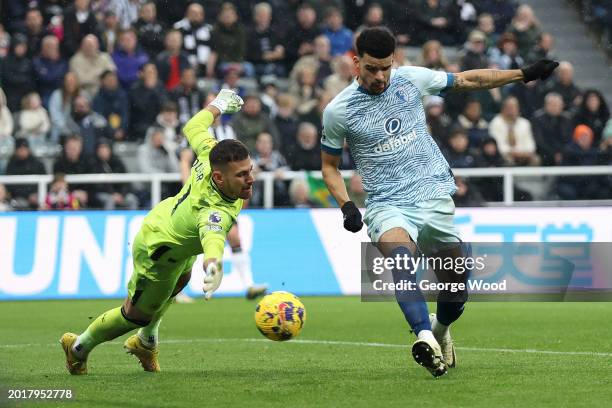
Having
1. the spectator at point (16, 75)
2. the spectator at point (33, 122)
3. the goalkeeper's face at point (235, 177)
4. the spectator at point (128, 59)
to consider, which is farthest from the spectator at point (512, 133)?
the goalkeeper's face at point (235, 177)

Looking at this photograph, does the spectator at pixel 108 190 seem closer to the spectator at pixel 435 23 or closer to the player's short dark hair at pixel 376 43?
the spectator at pixel 435 23

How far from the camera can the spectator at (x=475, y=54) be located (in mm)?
22523

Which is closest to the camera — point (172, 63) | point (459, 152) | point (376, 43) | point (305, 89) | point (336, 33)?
point (376, 43)

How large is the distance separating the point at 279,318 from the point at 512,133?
43.1 ft

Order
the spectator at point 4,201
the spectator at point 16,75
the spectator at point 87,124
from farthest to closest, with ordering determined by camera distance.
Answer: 1. the spectator at point 16,75
2. the spectator at point 87,124
3. the spectator at point 4,201

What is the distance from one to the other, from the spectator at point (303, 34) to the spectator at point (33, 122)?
16.3 ft

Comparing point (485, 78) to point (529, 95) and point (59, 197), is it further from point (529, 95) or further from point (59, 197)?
point (529, 95)

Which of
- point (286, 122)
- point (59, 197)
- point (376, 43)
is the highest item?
point (376, 43)

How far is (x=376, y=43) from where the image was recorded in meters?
8.95

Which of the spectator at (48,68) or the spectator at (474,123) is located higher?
the spectator at (48,68)

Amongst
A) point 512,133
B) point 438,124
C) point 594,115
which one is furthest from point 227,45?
point 594,115

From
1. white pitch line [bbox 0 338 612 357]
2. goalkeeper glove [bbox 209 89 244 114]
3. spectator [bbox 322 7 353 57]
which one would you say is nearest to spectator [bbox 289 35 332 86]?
spectator [bbox 322 7 353 57]

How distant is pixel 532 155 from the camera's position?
2131cm

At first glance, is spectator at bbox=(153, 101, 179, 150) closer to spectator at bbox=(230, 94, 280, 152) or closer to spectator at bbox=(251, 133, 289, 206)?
spectator at bbox=(230, 94, 280, 152)
